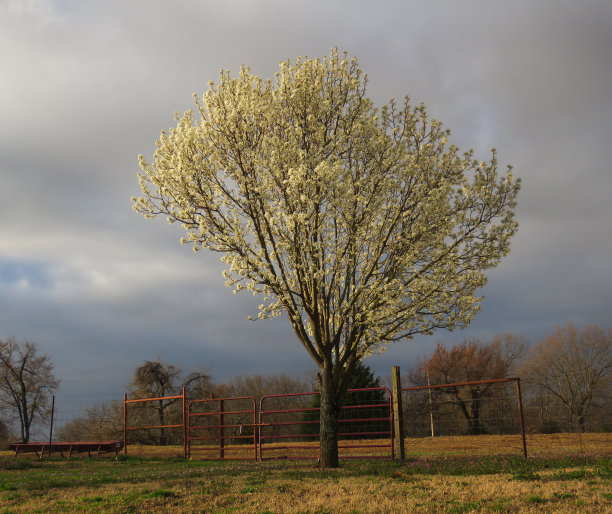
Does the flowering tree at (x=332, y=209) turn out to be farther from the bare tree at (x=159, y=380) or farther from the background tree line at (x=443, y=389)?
the bare tree at (x=159, y=380)

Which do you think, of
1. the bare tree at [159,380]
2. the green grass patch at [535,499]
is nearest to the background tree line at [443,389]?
the bare tree at [159,380]

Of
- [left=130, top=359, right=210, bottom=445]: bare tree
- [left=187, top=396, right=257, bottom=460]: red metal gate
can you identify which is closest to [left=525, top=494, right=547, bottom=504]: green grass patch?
[left=187, top=396, right=257, bottom=460]: red metal gate

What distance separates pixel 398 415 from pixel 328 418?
1.95 meters

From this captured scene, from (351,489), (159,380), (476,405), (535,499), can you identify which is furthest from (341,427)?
(535,499)

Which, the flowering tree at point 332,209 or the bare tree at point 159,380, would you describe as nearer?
the flowering tree at point 332,209

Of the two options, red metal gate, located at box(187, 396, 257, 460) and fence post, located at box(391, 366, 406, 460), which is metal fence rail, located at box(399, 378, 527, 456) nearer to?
fence post, located at box(391, 366, 406, 460)

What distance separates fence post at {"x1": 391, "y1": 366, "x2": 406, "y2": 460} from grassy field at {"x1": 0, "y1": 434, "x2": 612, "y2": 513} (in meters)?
1.29

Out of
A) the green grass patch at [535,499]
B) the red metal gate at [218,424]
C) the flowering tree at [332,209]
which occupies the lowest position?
the red metal gate at [218,424]

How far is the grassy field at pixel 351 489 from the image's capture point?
7.23 m

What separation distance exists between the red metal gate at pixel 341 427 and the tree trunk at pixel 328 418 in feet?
3.27

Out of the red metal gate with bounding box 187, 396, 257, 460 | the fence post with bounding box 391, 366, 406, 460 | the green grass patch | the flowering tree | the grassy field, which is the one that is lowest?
the red metal gate with bounding box 187, 396, 257, 460

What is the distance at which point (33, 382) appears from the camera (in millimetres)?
35281

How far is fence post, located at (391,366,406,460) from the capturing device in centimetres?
1298

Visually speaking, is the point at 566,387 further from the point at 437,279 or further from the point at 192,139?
the point at 192,139
